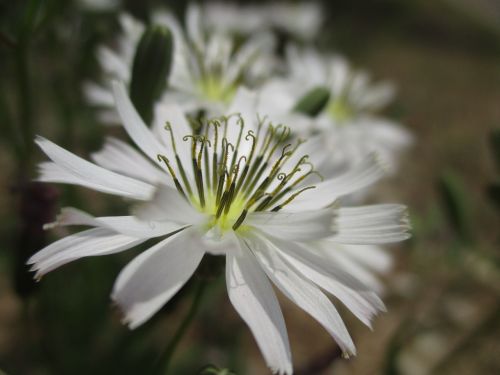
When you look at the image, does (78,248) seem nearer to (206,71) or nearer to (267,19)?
(206,71)

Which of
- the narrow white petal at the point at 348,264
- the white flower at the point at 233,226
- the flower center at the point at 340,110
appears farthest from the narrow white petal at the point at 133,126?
the flower center at the point at 340,110

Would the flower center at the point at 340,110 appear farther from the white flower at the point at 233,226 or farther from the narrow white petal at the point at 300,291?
the narrow white petal at the point at 300,291

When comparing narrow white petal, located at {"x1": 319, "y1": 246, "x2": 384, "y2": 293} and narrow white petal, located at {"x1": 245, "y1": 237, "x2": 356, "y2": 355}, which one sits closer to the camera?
narrow white petal, located at {"x1": 245, "y1": 237, "x2": 356, "y2": 355}

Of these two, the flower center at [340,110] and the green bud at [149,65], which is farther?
the flower center at [340,110]

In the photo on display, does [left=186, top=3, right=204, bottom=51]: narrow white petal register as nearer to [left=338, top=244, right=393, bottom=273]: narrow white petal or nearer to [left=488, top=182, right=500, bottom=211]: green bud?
[left=338, top=244, right=393, bottom=273]: narrow white petal

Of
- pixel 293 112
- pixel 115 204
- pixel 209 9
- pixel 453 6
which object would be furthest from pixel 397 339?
pixel 453 6

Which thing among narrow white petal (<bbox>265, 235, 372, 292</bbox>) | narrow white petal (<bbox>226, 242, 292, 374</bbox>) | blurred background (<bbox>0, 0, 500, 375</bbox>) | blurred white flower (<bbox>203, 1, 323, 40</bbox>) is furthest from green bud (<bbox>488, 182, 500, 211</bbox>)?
blurred white flower (<bbox>203, 1, 323, 40</bbox>)
